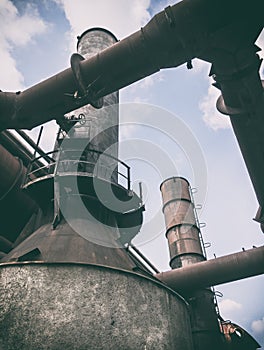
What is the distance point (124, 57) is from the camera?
4.64m

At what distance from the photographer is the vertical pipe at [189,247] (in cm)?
847

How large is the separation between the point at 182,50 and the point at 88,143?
10.3 feet

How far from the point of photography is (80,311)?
3.73 metres

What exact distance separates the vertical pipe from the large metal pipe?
6.82 m

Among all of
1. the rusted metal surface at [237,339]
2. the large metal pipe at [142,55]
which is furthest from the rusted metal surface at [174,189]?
the large metal pipe at [142,55]

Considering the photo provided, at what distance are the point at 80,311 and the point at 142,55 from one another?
12.6 feet

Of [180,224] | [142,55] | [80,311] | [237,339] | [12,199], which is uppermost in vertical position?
[180,224]

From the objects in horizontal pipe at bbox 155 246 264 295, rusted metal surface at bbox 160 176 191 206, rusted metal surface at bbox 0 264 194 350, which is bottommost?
rusted metal surface at bbox 0 264 194 350

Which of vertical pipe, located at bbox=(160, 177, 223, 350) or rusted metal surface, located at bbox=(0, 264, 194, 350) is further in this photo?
vertical pipe, located at bbox=(160, 177, 223, 350)

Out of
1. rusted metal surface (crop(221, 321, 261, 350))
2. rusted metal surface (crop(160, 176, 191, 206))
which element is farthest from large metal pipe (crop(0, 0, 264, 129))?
rusted metal surface (crop(160, 176, 191, 206))

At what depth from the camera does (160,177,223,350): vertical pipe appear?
847cm

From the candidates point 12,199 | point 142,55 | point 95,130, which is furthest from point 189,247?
point 142,55

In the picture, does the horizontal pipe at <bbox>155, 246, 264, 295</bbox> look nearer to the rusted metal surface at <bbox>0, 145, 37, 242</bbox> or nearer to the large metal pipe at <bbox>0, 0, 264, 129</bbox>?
the rusted metal surface at <bbox>0, 145, 37, 242</bbox>

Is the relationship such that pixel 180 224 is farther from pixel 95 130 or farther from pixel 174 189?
pixel 95 130
